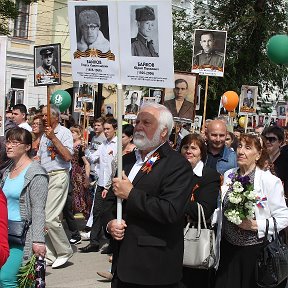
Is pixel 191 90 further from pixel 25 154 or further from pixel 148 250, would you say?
pixel 148 250

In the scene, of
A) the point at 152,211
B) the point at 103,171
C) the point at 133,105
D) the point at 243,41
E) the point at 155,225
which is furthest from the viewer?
the point at 243,41

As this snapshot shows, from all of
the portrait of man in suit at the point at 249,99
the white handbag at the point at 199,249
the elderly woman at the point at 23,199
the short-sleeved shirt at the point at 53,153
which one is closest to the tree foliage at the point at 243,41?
the portrait of man in suit at the point at 249,99

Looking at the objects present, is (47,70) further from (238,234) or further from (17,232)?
(238,234)

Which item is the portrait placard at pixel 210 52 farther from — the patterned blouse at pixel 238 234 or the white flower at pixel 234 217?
the white flower at pixel 234 217

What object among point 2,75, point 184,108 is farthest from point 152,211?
point 184,108

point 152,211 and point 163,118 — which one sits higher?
point 163,118

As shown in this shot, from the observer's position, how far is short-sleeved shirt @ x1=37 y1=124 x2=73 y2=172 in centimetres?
789

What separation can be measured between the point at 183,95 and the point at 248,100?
5805 mm

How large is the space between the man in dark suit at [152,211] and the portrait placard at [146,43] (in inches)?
9.2

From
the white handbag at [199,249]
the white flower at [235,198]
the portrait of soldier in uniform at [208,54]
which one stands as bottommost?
the white handbag at [199,249]

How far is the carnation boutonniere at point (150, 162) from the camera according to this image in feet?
13.4

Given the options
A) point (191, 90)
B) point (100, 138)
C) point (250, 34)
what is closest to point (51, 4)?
point (250, 34)

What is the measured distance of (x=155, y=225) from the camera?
3.99m

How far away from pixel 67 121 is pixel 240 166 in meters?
10.8
